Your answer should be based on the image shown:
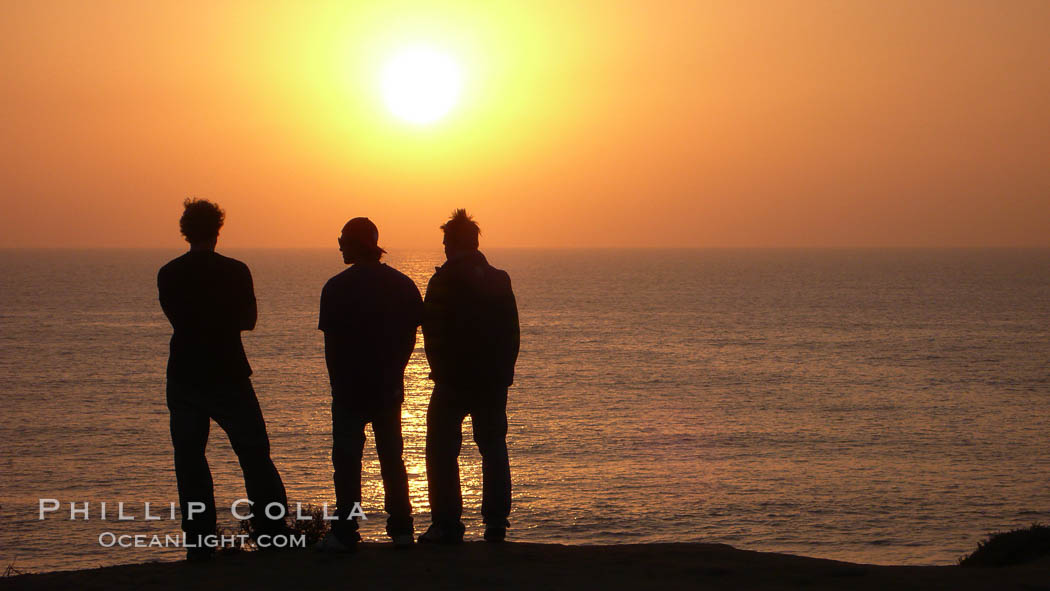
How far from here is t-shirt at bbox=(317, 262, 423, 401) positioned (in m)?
6.63

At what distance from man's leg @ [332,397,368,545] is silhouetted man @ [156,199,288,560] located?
397 millimetres

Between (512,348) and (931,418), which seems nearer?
(512,348)

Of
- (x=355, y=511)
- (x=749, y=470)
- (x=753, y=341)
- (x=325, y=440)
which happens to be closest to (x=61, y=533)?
(x=325, y=440)

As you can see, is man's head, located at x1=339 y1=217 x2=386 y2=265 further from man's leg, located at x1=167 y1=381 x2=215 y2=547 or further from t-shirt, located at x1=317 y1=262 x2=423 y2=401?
man's leg, located at x1=167 y1=381 x2=215 y2=547

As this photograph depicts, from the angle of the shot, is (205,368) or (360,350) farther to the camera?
(360,350)

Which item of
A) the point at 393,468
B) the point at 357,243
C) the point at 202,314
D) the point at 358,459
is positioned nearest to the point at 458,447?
the point at 393,468

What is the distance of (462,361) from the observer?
23.0ft

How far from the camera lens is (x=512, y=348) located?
7227mm

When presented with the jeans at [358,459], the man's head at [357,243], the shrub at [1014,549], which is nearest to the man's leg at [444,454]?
the jeans at [358,459]

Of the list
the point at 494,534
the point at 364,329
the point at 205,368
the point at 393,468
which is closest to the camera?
the point at 205,368

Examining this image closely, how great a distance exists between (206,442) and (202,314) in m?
0.77

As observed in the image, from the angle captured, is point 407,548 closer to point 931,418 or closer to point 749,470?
point 749,470

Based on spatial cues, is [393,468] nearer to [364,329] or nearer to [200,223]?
[364,329]

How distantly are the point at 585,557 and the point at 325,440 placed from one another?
173 ft
